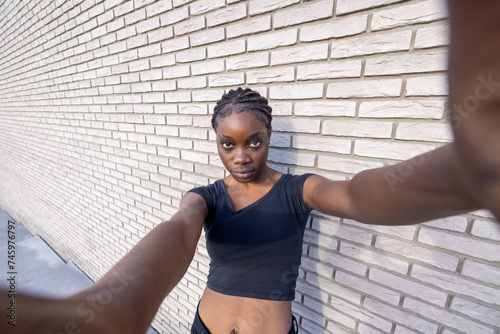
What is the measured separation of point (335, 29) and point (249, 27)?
2.12ft

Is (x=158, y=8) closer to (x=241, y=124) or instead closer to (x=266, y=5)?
(x=266, y=5)

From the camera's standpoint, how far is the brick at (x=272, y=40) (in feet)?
4.59

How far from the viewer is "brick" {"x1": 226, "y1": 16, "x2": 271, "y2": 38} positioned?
1.47m

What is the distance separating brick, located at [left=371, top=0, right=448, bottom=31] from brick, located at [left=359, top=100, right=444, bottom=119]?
0.41 metres

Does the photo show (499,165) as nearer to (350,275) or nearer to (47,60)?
(350,275)

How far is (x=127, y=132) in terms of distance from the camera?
8.80 ft

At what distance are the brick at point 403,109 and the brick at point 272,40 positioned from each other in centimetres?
67

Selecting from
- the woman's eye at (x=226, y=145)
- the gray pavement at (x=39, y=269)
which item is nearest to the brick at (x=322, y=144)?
the woman's eye at (x=226, y=145)

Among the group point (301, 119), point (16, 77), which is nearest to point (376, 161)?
point (301, 119)

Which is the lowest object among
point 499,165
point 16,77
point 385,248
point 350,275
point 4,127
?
point 350,275

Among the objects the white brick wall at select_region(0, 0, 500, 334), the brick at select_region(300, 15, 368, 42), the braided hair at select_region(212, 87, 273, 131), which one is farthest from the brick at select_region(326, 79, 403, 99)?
the braided hair at select_region(212, 87, 273, 131)

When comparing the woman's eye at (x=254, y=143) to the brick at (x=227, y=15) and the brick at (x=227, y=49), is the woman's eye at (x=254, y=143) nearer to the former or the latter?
the brick at (x=227, y=49)

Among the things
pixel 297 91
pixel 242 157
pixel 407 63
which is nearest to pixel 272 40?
Answer: pixel 297 91

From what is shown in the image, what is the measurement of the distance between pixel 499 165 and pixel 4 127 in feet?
31.7
